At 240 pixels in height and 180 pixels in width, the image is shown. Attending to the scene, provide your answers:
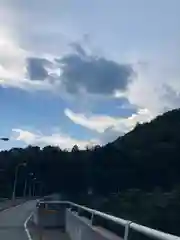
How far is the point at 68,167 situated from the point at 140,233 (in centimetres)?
7880

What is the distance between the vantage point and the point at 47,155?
13662 centimetres

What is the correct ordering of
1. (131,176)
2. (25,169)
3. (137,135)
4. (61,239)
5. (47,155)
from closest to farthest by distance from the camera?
(61,239)
(131,176)
(137,135)
(47,155)
(25,169)

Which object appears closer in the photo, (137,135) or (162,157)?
(162,157)

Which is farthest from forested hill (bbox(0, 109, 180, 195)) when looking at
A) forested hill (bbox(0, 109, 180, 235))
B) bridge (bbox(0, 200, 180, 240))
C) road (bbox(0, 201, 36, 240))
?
bridge (bbox(0, 200, 180, 240))

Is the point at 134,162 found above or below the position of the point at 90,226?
above

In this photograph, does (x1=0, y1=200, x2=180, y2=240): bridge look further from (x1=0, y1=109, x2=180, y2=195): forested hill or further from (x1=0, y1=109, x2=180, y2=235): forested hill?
(x1=0, y1=109, x2=180, y2=195): forested hill

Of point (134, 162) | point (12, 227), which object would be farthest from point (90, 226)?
point (134, 162)

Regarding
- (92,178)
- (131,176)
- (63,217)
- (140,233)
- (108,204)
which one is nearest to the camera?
(140,233)

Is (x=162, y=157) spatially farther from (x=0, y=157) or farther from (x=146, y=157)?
(x=0, y=157)

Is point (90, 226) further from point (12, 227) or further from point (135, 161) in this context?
point (135, 161)

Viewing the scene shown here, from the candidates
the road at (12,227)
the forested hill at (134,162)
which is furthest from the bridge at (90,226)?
the forested hill at (134,162)

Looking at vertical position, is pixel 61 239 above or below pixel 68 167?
below

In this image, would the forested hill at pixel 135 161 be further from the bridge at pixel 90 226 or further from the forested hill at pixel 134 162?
the bridge at pixel 90 226

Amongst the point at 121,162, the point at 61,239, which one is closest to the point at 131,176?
the point at 121,162
